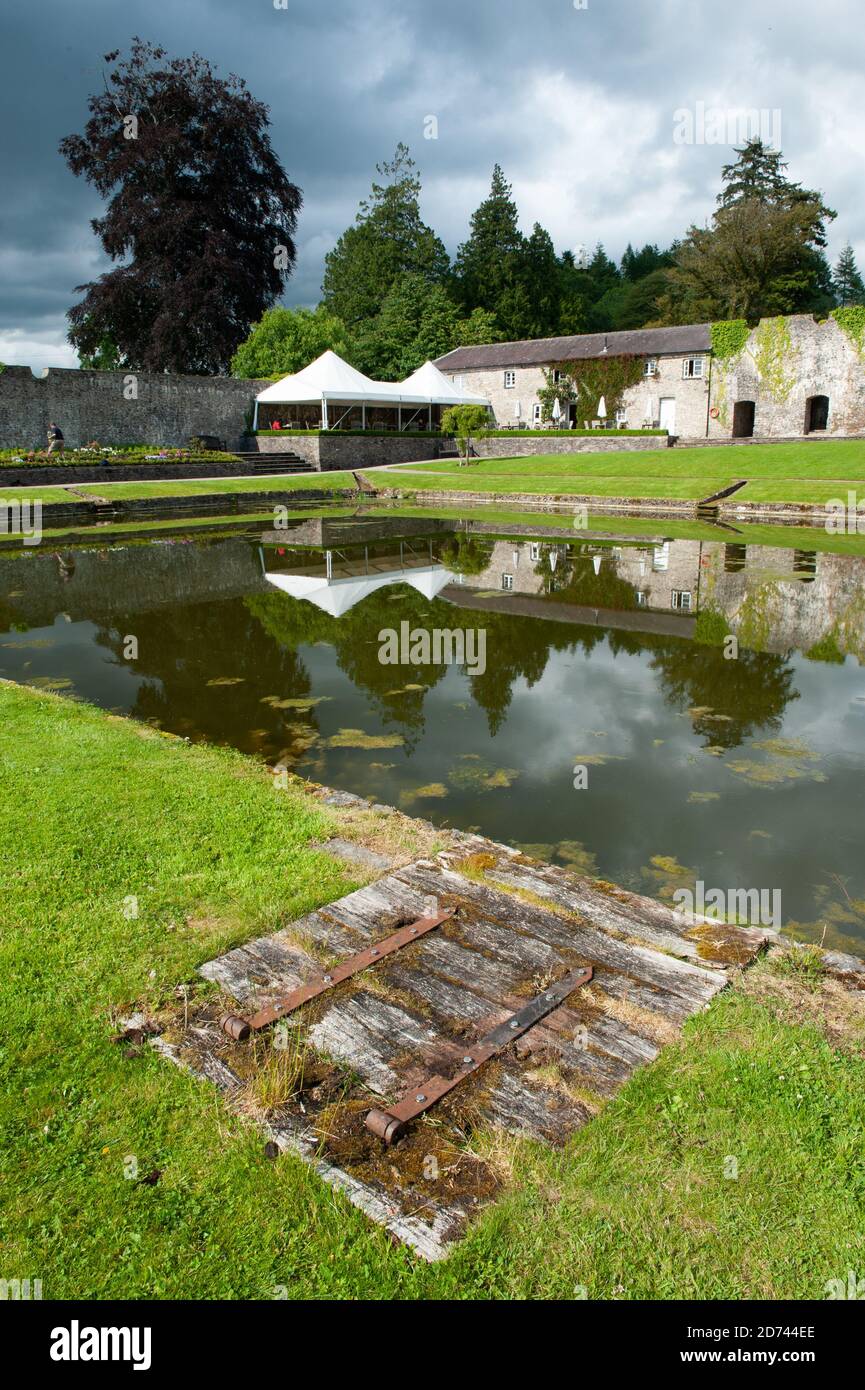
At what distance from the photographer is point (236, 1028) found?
3.11 meters

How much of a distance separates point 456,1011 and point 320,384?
36.0 metres

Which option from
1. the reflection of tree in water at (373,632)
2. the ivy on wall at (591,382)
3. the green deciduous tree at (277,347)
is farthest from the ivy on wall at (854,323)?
the reflection of tree in water at (373,632)

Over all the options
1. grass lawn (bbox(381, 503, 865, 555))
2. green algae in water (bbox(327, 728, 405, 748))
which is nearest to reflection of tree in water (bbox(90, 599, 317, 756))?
green algae in water (bbox(327, 728, 405, 748))

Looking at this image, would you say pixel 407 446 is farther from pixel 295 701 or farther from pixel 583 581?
pixel 295 701

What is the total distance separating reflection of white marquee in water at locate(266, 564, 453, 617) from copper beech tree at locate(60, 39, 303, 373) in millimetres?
30325

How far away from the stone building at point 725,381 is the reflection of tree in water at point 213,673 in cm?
3420

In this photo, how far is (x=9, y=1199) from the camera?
2.43m

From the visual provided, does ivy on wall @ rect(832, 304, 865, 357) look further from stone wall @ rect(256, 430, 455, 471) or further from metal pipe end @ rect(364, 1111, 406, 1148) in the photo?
metal pipe end @ rect(364, 1111, 406, 1148)

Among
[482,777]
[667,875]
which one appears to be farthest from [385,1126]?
[482,777]

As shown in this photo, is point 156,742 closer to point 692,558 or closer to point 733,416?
Answer: point 692,558

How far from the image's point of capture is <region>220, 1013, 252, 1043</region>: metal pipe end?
310 centimetres

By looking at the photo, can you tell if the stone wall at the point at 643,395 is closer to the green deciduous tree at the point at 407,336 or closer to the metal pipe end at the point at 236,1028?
the green deciduous tree at the point at 407,336

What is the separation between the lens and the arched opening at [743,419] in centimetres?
3972

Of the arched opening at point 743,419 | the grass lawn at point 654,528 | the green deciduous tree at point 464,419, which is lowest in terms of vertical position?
the grass lawn at point 654,528
